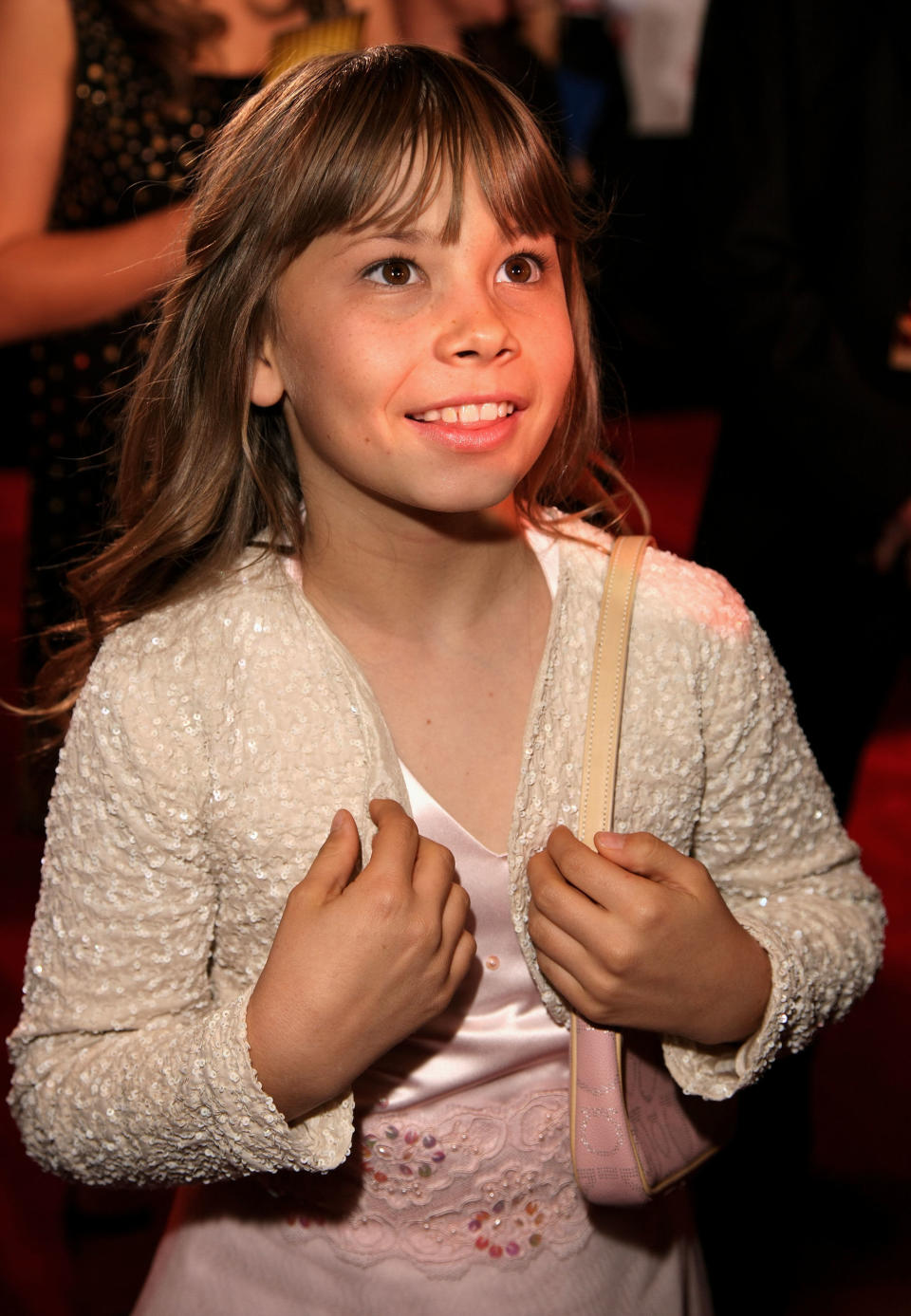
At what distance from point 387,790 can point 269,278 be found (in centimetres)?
46

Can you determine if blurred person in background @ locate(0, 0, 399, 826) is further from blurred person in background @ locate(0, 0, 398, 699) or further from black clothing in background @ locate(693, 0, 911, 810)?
black clothing in background @ locate(693, 0, 911, 810)

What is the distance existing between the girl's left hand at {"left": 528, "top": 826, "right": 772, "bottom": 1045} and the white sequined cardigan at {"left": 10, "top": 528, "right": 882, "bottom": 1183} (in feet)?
0.19

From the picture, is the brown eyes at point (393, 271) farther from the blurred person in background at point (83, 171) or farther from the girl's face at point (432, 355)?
the blurred person in background at point (83, 171)

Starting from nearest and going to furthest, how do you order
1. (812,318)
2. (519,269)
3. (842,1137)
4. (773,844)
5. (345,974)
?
(345,974) → (519,269) → (773,844) → (812,318) → (842,1137)

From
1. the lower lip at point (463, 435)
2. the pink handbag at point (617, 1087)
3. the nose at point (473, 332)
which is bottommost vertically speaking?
the pink handbag at point (617, 1087)

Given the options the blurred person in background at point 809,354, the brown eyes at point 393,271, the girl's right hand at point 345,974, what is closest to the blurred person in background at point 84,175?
the blurred person in background at point 809,354

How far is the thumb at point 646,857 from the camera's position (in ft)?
3.93

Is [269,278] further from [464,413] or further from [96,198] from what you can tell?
[96,198]

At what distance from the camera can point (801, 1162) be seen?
7.38 ft

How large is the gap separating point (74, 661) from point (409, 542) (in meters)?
0.36

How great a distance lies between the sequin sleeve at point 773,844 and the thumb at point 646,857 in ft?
0.45

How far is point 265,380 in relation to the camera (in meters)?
1.31

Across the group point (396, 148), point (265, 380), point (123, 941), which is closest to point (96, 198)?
point (265, 380)

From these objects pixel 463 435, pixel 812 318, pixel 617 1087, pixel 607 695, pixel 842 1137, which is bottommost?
pixel 842 1137
